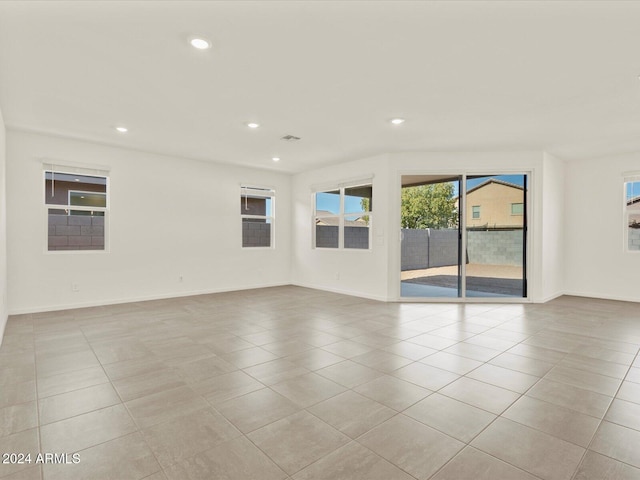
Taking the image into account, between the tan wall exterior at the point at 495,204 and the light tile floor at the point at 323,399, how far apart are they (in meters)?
2.01

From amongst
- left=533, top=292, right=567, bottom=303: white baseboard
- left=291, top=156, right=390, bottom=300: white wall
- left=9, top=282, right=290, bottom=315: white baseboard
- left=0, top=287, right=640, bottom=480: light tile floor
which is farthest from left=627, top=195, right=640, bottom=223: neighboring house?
left=9, top=282, right=290, bottom=315: white baseboard

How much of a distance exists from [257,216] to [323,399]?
5.32 meters

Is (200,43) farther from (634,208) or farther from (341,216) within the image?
(634,208)

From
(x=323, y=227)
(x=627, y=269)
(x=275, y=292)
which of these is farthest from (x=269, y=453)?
(x=627, y=269)

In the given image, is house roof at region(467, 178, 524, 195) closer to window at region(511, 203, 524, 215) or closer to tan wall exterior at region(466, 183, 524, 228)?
tan wall exterior at region(466, 183, 524, 228)

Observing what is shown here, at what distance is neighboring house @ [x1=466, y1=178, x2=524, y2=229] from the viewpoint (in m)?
5.80

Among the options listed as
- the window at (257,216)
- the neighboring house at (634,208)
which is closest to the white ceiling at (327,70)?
the neighboring house at (634,208)

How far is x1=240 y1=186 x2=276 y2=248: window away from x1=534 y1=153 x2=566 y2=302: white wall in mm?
4930

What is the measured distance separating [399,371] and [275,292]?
13.7ft

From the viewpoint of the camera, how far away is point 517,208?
582cm

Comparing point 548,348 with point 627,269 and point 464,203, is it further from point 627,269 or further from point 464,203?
point 627,269

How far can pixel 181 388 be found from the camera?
250 cm

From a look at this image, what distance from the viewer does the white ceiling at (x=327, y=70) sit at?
Answer: 2.21 meters

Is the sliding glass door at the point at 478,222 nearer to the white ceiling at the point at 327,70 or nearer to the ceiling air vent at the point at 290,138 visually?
the white ceiling at the point at 327,70
